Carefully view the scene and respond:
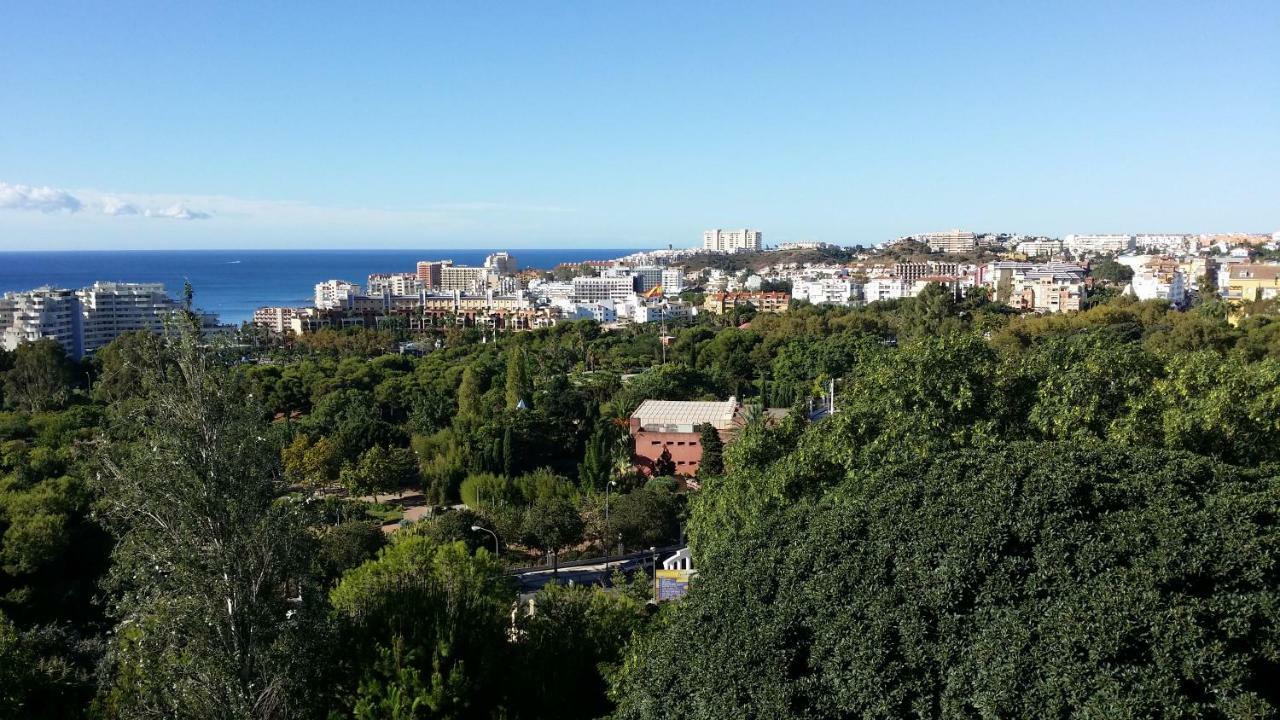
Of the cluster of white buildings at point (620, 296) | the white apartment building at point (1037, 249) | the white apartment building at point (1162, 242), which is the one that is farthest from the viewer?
the white apartment building at point (1162, 242)

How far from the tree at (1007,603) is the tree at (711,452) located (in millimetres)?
12923

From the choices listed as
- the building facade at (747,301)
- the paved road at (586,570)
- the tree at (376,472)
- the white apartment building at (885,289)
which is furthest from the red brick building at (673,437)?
the white apartment building at (885,289)

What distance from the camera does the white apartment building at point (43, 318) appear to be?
50156 mm

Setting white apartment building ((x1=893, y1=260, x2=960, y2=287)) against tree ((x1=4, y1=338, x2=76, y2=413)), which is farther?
white apartment building ((x1=893, y1=260, x2=960, y2=287))

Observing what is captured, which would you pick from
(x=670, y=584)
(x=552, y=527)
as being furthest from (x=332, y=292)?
(x=670, y=584)

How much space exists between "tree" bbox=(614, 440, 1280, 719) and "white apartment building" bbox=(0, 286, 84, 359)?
54.4 meters

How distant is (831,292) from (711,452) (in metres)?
52.4

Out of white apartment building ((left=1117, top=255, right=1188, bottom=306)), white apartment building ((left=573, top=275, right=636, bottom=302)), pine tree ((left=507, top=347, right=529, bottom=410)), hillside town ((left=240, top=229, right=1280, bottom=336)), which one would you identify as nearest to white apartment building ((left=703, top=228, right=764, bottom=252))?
hillside town ((left=240, top=229, right=1280, bottom=336))

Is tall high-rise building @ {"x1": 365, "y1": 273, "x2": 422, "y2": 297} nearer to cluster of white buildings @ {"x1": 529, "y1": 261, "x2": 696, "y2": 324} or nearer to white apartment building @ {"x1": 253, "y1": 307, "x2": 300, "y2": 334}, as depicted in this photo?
cluster of white buildings @ {"x1": 529, "y1": 261, "x2": 696, "y2": 324}

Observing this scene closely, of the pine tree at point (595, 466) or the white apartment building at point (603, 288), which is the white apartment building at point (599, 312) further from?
the pine tree at point (595, 466)

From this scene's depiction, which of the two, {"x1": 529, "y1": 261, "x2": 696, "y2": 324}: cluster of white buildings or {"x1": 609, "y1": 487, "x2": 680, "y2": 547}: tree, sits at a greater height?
{"x1": 529, "y1": 261, "x2": 696, "y2": 324}: cluster of white buildings

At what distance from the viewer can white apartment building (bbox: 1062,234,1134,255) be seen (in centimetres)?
11881

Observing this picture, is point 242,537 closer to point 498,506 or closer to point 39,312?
point 498,506

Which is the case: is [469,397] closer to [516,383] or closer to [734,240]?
[516,383]
